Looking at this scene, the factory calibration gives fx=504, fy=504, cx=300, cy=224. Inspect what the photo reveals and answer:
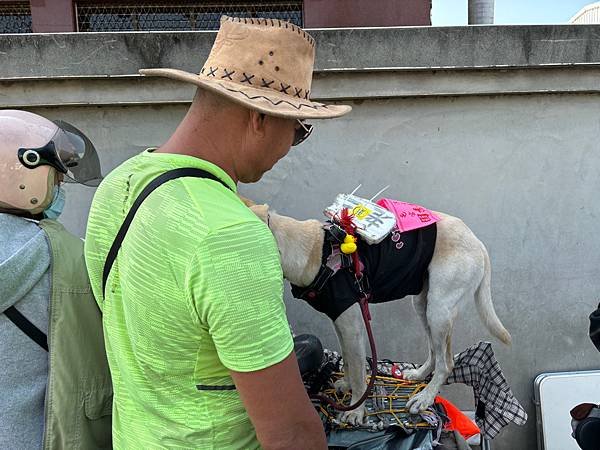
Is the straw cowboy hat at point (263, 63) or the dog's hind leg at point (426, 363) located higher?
the straw cowboy hat at point (263, 63)

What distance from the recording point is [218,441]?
1.09m

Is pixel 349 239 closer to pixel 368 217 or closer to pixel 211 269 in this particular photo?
pixel 368 217

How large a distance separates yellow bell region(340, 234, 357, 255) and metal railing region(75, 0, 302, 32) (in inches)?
110

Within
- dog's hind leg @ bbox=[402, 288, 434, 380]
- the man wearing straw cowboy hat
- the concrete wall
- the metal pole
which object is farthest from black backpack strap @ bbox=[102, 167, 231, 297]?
the metal pole

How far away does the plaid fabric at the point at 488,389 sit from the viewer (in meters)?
2.51

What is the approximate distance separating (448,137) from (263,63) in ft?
8.18

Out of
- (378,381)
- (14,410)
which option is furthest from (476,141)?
(14,410)

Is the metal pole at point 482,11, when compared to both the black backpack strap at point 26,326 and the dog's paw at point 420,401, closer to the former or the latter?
the dog's paw at point 420,401

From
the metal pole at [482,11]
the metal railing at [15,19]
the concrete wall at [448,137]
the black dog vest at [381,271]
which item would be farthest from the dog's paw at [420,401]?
the metal railing at [15,19]

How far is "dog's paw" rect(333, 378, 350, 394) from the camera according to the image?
257 cm

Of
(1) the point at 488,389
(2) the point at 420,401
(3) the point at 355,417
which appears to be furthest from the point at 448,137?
(3) the point at 355,417

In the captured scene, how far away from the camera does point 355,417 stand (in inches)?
91.6

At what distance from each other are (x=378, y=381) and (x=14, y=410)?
1.80 m

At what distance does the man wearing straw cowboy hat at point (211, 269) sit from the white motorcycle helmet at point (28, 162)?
50cm
